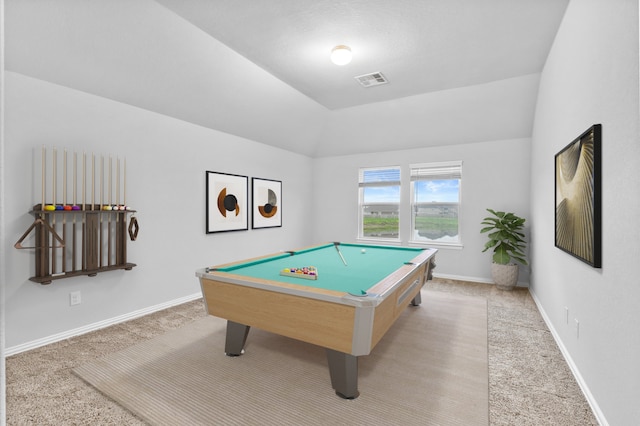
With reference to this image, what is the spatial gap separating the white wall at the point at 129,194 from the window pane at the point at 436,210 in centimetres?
272

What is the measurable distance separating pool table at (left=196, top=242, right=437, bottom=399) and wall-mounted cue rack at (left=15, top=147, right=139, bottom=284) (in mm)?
1433

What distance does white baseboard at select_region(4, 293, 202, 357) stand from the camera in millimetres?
2640

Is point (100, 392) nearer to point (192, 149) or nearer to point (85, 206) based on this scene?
point (85, 206)

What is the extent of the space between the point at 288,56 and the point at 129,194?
2.26m

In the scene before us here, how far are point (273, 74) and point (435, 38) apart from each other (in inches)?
74.8

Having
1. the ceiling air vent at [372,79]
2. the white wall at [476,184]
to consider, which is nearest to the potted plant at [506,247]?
the white wall at [476,184]

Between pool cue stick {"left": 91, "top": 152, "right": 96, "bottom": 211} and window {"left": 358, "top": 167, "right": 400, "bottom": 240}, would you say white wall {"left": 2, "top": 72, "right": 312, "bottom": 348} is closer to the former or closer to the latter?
pool cue stick {"left": 91, "top": 152, "right": 96, "bottom": 211}

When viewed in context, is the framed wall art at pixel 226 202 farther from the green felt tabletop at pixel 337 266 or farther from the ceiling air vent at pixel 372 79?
the ceiling air vent at pixel 372 79

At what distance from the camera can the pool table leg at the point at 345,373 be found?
6.57ft

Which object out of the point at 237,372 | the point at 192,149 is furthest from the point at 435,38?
the point at 237,372

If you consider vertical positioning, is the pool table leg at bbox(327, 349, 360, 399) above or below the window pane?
below

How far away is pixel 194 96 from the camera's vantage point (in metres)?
3.72

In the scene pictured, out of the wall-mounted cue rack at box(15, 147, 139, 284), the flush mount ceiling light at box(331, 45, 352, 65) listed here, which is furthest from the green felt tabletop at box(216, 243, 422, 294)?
the flush mount ceiling light at box(331, 45, 352, 65)

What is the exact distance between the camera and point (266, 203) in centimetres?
532
